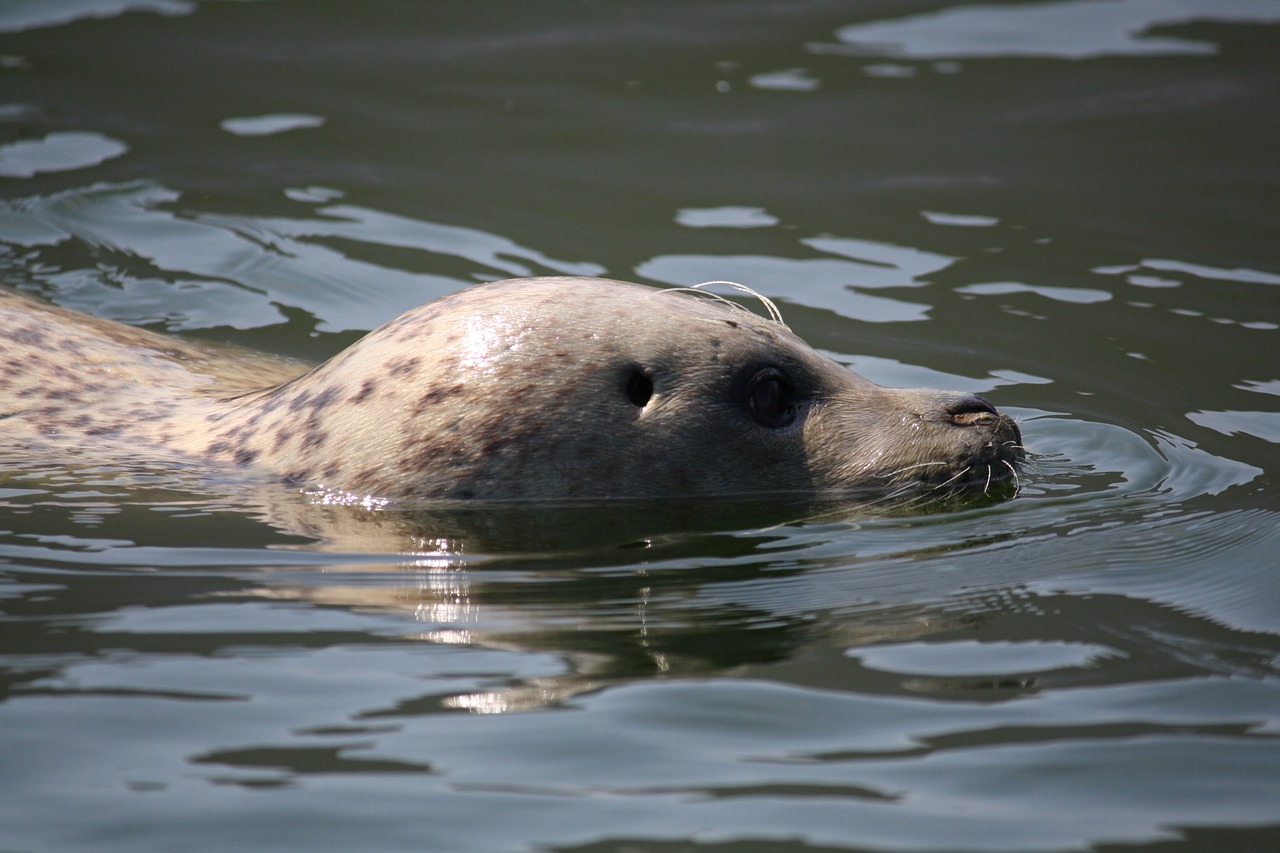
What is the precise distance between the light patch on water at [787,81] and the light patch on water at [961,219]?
2344 millimetres

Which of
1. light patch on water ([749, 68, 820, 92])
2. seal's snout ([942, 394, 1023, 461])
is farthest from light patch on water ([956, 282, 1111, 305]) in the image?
light patch on water ([749, 68, 820, 92])

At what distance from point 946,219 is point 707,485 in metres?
4.38

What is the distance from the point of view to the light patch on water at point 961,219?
883 cm

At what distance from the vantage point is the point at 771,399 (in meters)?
5.21

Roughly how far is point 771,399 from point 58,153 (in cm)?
638

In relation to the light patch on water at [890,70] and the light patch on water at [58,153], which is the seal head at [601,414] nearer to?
the light patch on water at [58,153]

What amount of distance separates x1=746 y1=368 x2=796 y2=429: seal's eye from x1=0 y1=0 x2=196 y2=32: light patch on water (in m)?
8.46

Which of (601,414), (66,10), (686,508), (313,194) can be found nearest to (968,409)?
(686,508)

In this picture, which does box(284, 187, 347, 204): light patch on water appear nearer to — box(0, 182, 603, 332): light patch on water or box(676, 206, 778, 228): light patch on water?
box(0, 182, 603, 332): light patch on water

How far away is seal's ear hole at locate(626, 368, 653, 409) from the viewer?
5.05 m

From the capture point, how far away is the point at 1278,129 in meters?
10.1

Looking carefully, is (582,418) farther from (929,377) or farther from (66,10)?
(66,10)

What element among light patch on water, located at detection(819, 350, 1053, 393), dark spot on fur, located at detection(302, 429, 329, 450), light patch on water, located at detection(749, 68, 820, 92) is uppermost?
light patch on water, located at detection(749, 68, 820, 92)

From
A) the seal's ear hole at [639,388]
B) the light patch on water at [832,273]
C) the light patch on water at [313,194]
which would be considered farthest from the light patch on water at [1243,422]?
the light patch on water at [313,194]
